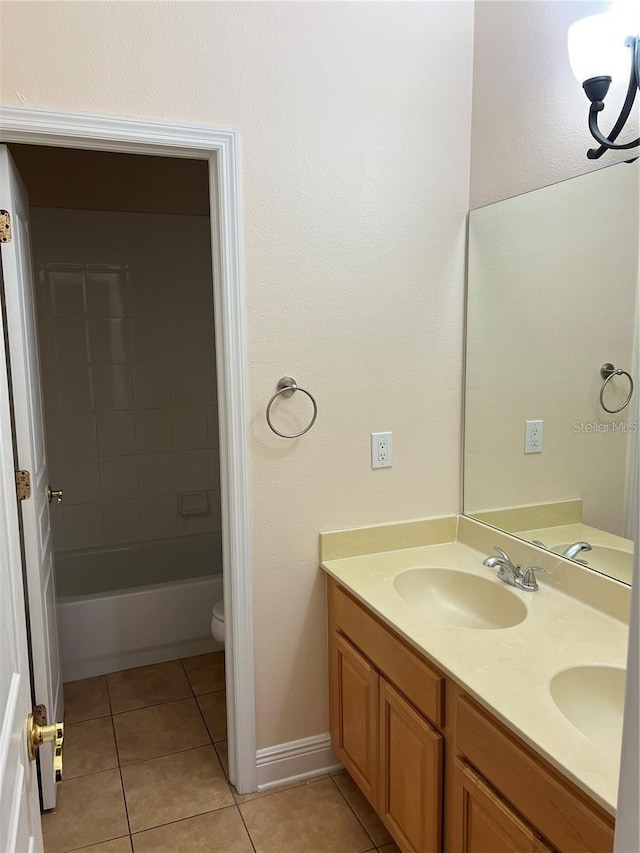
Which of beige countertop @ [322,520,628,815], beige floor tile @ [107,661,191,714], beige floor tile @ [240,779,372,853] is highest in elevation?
beige countertop @ [322,520,628,815]

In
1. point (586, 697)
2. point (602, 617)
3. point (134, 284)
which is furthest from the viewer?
point (134, 284)

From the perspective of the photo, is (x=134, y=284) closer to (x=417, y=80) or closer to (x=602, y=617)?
(x=417, y=80)

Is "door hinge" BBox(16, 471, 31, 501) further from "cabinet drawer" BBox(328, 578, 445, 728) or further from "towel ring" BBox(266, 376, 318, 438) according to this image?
"cabinet drawer" BBox(328, 578, 445, 728)

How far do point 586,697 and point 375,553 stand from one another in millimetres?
928

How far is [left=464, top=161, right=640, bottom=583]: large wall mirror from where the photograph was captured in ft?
5.56

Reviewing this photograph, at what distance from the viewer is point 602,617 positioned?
174 centimetres

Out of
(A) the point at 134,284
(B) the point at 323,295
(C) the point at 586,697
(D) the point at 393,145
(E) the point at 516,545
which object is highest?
(D) the point at 393,145

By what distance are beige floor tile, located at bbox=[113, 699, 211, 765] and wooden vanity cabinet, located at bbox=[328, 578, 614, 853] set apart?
0.63 meters

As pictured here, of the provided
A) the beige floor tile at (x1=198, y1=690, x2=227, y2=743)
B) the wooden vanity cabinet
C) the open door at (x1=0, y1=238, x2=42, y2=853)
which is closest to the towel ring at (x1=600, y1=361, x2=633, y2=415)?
the wooden vanity cabinet

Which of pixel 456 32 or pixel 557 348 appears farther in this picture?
pixel 456 32

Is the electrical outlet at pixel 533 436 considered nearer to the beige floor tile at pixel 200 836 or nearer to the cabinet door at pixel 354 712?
the cabinet door at pixel 354 712

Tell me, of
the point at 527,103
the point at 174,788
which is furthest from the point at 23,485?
the point at 527,103

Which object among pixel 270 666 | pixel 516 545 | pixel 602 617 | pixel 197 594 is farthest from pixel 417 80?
pixel 197 594

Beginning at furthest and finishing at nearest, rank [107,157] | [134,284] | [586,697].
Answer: [134,284] → [107,157] → [586,697]
